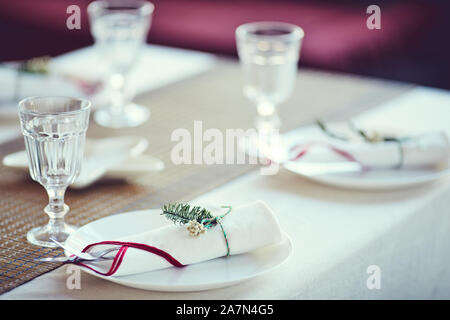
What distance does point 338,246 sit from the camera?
0.86 metres

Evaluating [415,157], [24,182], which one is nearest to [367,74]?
[415,157]

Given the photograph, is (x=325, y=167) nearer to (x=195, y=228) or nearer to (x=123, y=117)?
(x=195, y=228)

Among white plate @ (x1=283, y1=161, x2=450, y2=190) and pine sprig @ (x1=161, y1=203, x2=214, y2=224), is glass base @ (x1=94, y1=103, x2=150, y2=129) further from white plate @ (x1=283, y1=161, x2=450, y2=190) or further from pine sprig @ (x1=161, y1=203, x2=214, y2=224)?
pine sprig @ (x1=161, y1=203, x2=214, y2=224)

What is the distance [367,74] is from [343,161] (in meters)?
1.67

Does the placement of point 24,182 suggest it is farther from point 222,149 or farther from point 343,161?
point 343,161

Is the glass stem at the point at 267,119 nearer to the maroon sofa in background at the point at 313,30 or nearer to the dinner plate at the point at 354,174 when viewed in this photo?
the dinner plate at the point at 354,174

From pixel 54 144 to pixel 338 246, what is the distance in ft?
1.20

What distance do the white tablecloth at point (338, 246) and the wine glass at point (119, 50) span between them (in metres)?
0.36

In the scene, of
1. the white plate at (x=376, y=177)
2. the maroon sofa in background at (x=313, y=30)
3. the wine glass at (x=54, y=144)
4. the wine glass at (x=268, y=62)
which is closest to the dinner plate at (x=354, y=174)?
the white plate at (x=376, y=177)

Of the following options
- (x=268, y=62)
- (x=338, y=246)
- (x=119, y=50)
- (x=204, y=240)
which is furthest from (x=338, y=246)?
(x=119, y=50)

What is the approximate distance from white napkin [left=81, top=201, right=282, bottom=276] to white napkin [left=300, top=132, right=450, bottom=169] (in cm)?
29

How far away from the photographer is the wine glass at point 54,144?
0.81 metres

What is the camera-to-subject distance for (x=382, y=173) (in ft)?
3.45
